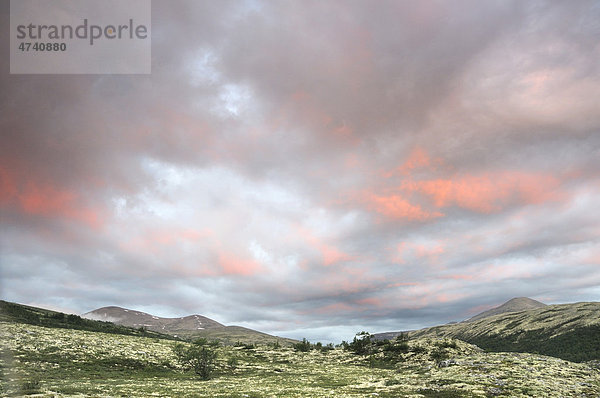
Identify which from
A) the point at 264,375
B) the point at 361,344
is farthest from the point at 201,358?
the point at 361,344

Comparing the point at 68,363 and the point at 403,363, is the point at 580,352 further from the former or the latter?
the point at 68,363

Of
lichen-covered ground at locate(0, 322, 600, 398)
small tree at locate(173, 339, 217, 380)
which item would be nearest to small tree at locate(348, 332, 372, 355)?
lichen-covered ground at locate(0, 322, 600, 398)

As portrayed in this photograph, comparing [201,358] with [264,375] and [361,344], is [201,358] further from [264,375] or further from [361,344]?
[361,344]

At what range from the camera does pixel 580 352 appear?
17150 cm

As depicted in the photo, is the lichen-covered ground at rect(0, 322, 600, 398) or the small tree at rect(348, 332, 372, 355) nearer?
the lichen-covered ground at rect(0, 322, 600, 398)

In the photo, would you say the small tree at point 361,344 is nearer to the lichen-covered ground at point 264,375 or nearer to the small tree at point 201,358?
the lichen-covered ground at point 264,375

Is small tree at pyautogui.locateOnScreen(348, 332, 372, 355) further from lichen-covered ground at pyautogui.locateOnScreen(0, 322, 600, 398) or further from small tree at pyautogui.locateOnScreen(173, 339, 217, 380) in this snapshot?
small tree at pyautogui.locateOnScreen(173, 339, 217, 380)

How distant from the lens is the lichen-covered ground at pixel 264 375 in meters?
36.9

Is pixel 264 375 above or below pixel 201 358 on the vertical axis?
below

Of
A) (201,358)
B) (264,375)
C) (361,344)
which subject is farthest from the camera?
(361,344)

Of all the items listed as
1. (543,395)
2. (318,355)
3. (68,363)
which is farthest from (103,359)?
(543,395)

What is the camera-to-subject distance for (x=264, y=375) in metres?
65.1

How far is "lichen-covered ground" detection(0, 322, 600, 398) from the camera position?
36938 millimetres

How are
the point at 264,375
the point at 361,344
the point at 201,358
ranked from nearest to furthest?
the point at 201,358, the point at 264,375, the point at 361,344
